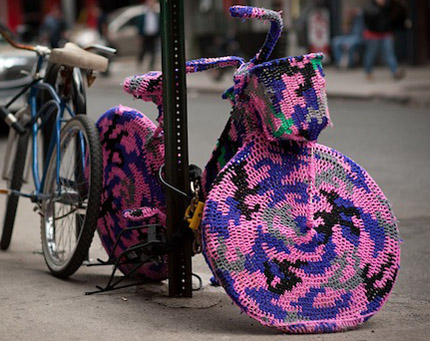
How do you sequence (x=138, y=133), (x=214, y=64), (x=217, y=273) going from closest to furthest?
(x=217, y=273) → (x=214, y=64) → (x=138, y=133)

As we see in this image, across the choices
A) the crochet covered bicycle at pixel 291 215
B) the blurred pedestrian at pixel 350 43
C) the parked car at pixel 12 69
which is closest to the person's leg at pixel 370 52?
the blurred pedestrian at pixel 350 43

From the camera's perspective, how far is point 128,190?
509 centimetres

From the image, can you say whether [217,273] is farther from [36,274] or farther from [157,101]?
[36,274]

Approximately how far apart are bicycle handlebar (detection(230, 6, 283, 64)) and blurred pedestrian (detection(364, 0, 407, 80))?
1582 centimetres

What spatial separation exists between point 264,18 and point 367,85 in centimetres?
1527

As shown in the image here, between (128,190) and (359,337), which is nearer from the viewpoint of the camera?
(359,337)

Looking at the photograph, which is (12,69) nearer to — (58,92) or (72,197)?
(58,92)

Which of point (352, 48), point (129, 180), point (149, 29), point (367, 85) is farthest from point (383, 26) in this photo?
point (129, 180)

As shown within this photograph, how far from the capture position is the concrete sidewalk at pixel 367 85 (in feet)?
55.5

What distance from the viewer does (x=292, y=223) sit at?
4234mm

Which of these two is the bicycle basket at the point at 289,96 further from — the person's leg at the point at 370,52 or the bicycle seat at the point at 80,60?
the person's leg at the point at 370,52

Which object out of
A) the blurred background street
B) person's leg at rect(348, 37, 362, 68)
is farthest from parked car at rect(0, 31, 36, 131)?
person's leg at rect(348, 37, 362, 68)

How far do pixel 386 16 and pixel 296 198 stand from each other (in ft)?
53.1

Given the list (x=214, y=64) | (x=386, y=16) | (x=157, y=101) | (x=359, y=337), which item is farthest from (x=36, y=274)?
(x=386, y=16)
